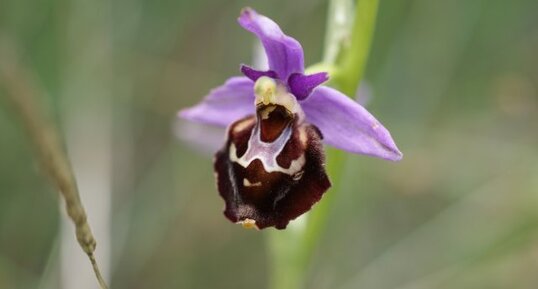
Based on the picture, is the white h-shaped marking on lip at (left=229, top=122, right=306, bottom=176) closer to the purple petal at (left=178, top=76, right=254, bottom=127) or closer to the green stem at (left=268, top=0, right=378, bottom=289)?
the purple petal at (left=178, top=76, right=254, bottom=127)

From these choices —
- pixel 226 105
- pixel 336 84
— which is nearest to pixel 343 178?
pixel 336 84

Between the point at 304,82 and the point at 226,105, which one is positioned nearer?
the point at 304,82

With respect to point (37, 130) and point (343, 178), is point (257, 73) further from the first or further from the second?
point (343, 178)

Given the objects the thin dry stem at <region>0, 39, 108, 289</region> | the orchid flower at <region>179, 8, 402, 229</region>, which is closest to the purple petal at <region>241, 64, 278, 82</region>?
the orchid flower at <region>179, 8, 402, 229</region>

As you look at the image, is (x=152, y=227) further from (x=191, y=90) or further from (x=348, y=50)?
(x=348, y=50)

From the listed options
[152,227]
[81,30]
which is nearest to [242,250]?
[152,227]

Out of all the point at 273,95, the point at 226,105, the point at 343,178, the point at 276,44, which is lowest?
the point at 343,178

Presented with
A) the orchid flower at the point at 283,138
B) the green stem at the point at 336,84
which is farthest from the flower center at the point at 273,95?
the green stem at the point at 336,84
